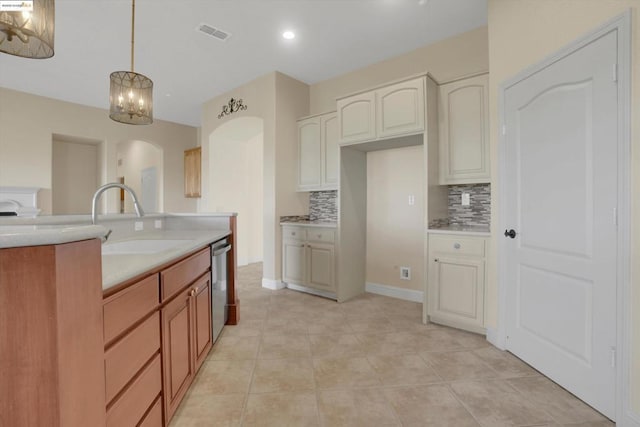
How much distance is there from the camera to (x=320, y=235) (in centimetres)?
369

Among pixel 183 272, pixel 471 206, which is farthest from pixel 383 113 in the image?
pixel 183 272


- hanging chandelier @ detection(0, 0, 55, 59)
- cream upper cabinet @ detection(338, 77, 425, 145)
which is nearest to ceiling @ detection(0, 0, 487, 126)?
cream upper cabinet @ detection(338, 77, 425, 145)

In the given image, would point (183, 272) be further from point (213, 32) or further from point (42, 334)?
point (213, 32)

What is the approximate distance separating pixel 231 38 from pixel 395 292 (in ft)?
11.2

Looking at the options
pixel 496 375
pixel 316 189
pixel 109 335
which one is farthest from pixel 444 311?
pixel 109 335

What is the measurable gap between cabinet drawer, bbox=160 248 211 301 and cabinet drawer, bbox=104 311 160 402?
14 cm

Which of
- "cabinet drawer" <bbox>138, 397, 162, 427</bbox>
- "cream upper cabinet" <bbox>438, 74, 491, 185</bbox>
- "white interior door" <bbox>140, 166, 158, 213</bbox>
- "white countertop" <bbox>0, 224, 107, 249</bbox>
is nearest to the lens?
"white countertop" <bbox>0, 224, 107, 249</bbox>

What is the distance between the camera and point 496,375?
198 centimetres

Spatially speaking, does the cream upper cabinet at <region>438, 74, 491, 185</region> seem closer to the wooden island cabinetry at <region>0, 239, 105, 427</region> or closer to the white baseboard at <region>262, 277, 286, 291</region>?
the white baseboard at <region>262, 277, 286, 291</region>

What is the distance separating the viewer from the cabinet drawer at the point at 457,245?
8.29ft

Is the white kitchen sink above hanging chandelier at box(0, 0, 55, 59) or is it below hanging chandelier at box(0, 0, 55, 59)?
below

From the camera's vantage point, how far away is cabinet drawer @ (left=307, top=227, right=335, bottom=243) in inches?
142

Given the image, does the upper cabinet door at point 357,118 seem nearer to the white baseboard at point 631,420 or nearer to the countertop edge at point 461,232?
the countertop edge at point 461,232

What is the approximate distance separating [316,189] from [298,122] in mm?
1004
